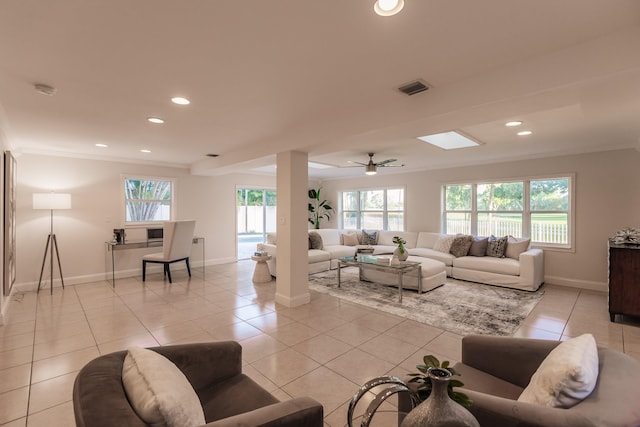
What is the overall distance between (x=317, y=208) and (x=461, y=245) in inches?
A: 174

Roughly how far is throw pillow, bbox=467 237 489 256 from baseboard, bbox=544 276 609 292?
3.52 feet

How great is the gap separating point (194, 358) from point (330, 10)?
190 centimetres

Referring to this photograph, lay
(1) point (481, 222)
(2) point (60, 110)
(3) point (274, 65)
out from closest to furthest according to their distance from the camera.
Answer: (3) point (274, 65) < (2) point (60, 110) < (1) point (481, 222)

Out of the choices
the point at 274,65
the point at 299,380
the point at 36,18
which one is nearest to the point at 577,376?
the point at 299,380

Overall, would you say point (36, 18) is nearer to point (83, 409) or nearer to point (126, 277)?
point (83, 409)

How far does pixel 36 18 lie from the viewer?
61.8 inches

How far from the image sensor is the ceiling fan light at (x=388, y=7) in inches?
56.7

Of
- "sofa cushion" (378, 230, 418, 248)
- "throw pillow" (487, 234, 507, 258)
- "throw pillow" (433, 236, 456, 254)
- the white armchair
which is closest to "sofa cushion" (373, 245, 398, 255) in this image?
"sofa cushion" (378, 230, 418, 248)

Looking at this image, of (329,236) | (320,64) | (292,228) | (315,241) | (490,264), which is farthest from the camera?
(329,236)

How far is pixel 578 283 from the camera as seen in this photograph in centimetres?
495

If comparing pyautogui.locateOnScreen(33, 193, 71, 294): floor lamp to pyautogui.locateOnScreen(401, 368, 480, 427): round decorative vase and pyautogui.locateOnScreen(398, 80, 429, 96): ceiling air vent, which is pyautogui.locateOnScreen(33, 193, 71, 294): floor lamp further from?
pyautogui.locateOnScreen(401, 368, 480, 427): round decorative vase

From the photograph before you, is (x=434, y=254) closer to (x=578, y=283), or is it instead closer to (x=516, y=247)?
(x=516, y=247)

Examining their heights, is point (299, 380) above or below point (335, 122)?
below

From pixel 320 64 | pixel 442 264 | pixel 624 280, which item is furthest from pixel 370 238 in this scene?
pixel 320 64
